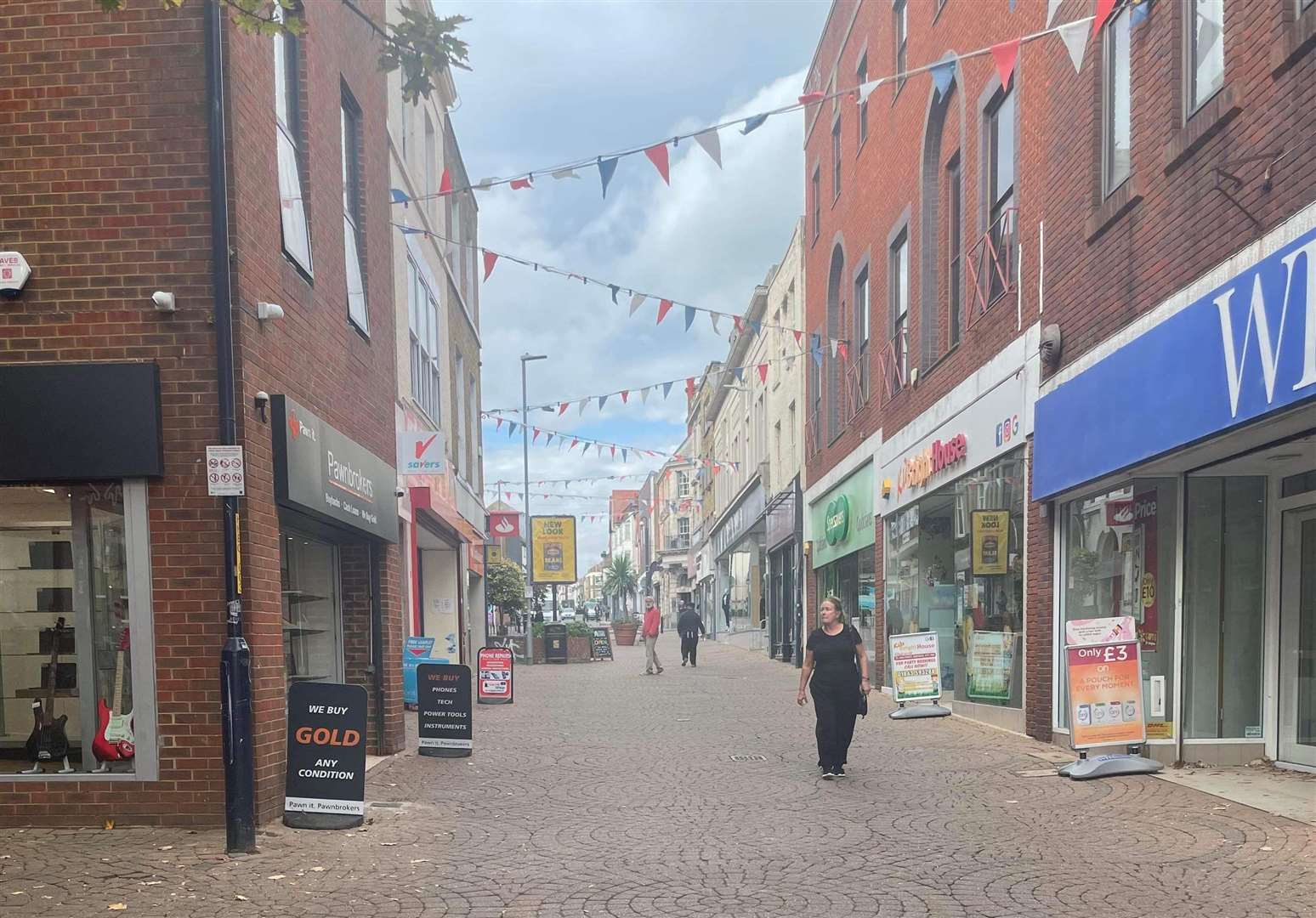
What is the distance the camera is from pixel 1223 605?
362 inches

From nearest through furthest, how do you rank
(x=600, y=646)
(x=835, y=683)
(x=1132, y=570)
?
(x=835, y=683)
(x=1132, y=570)
(x=600, y=646)

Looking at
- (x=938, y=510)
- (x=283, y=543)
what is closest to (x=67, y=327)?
(x=283, y=543)

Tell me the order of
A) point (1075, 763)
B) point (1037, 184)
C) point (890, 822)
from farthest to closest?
point (1037, 184)
point (1075, 763)
point (890, 822)

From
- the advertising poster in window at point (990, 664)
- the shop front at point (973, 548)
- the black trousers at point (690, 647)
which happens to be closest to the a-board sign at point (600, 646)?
the black trousers at point (690, 647)

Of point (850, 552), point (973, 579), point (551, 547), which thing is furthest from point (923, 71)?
point (551, 547)

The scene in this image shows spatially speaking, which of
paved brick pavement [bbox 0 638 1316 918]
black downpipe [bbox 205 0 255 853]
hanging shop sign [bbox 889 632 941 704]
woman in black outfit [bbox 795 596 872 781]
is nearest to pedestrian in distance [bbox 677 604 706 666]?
hanging shop sign [bbox 889 632 941 704]

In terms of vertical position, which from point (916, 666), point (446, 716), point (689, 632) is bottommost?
point (446, 716)

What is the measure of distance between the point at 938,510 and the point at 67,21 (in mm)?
11998

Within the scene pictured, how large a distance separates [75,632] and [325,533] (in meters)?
2.86

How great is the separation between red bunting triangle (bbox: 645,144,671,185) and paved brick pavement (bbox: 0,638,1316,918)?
544 cm

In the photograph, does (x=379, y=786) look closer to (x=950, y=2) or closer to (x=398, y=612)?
(x=398, y=612)

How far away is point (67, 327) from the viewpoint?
7281 millimetres

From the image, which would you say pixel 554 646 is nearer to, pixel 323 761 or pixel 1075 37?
pixel 323 761

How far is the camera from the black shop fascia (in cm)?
818
